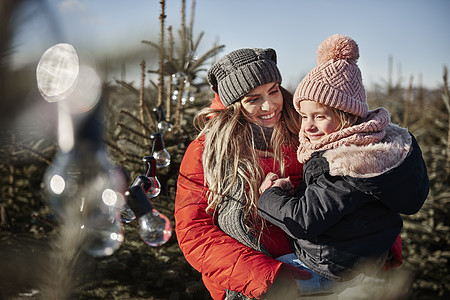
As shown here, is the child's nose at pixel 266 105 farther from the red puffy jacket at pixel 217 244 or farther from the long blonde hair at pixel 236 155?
the red puffy jacket at pixel 217 244

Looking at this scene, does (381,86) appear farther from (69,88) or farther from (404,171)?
(69,88)

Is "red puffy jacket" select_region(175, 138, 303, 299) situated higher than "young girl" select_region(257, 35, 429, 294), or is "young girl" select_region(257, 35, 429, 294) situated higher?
"young girl" select_region(257, 35, 429, 294)

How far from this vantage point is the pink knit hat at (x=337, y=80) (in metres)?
1.64

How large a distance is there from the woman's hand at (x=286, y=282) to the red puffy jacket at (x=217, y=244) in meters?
0.03

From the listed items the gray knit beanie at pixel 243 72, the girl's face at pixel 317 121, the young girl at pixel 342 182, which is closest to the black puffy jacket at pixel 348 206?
the young girl at pixel 342 182

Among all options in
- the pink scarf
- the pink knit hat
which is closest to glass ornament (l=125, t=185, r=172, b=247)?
the pink scarf

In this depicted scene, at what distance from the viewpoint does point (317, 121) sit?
5.68 ft

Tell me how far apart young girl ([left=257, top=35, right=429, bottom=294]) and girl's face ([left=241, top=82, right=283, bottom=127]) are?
22cm

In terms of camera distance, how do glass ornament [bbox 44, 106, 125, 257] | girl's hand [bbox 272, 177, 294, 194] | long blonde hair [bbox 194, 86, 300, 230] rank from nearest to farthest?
glass ornament [bbox 44, 106, 125, 257], girl's hand [bbox 272, 177, 294, 194], long blonde hair [bbox 194, 86, 300, 230]

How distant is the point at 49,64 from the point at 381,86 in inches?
289

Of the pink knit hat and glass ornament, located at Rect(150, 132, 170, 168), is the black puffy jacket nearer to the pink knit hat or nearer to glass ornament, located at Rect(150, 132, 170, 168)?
the pink knit hat

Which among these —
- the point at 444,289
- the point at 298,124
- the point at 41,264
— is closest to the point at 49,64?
the point at 41,264

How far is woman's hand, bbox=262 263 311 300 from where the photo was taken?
1635 mm

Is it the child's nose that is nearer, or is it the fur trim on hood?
the fur trim on hood
